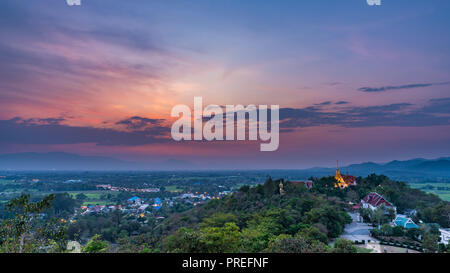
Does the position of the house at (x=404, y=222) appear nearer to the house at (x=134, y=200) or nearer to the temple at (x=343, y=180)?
the temple at (x=343, y=180)

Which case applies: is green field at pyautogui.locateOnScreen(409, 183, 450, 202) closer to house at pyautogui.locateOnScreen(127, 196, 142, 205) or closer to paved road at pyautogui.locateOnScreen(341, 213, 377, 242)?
paved road at pyautogui.locateOnScreen(341, 213, 377, 242)

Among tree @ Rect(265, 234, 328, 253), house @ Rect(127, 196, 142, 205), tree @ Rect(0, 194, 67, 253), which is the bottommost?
house @ Rect(127, 196, 142, 205)

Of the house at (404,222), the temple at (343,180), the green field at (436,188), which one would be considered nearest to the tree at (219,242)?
the house at (404,222)

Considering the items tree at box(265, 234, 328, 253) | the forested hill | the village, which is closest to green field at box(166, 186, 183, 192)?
the forested hill

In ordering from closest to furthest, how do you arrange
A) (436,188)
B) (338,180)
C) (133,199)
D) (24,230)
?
(24,230), (436,188), (338,180), (133,199)

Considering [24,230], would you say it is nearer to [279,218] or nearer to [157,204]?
[279,218]

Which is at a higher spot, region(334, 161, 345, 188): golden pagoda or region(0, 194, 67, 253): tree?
region(0, 194, 67, 253): tree

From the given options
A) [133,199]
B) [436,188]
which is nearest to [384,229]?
[436,188]

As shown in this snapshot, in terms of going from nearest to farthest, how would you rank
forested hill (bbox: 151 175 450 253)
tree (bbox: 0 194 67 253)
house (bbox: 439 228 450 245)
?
tree (bbox: 0 194 67 253) < forested hill (bbox: 151 175 450 253) < house (bbox: 439 228 450 245)
